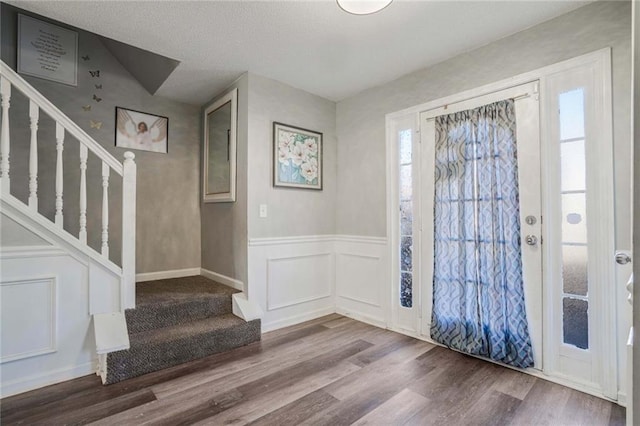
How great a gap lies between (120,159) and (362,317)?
313 cm

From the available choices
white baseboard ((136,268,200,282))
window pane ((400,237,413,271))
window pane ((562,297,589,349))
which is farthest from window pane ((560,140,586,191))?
white baseboard ((136,268,200,282))

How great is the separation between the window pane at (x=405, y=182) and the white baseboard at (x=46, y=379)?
9.28 ft

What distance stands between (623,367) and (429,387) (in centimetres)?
111

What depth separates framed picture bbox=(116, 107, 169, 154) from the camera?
330 cm

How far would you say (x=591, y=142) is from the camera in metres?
1.95

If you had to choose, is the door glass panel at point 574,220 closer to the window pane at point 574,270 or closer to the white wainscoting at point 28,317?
the window pane at point 574,270

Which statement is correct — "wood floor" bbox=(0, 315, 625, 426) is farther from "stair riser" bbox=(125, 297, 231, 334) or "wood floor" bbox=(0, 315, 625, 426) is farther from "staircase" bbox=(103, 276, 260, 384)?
"stair riser" bbox=(125, 297, 231, 334)

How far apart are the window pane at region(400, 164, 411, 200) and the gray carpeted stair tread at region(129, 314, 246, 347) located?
74.1 inches

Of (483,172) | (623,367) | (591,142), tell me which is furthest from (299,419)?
(591,142)

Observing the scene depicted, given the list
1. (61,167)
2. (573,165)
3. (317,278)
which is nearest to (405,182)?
(573,165)

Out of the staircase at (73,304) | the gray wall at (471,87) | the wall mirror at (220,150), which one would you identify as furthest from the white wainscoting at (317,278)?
the wall mirror at (220,150)

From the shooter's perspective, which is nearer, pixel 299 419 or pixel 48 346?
pixel 299 419

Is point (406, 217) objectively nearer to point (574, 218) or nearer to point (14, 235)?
point (574, 218)

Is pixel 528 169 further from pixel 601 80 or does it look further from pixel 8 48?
pixel 8 48
